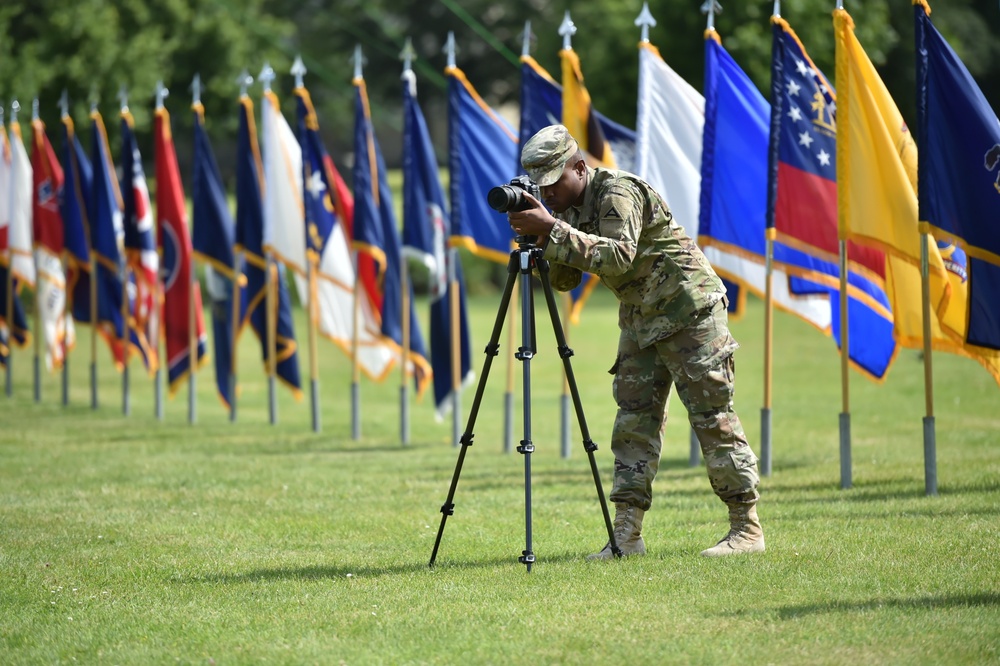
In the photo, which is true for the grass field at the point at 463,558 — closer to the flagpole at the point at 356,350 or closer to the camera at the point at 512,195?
the flagpole at the point at 356,350

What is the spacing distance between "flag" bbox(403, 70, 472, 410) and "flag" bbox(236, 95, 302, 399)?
246 centimetres

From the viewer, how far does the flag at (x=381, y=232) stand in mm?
15188

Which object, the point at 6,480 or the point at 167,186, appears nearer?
the point at 6,480

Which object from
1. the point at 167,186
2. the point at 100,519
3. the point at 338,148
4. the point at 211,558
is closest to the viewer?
the point at 211,558

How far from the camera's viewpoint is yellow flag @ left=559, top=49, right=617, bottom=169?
1281cm

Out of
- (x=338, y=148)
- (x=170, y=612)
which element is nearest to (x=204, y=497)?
(x=170, y=612)

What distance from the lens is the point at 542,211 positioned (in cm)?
673

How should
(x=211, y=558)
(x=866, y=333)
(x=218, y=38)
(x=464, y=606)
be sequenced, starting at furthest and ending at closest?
(x=218, y=38), (x=866, y=333), (x=211, y=558), (x=464, y=606)

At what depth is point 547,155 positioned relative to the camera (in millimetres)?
6906

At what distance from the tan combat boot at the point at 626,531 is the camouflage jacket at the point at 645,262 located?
3.07 ft

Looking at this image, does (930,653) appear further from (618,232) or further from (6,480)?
(6,480)

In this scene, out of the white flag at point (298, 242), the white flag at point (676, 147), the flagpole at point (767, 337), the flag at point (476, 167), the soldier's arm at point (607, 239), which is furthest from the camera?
the white flag at point (298, 242)

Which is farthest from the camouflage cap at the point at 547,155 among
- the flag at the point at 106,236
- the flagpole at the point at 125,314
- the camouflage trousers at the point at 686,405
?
the flag at the point at 106,236

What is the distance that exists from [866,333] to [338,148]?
65721 mm
